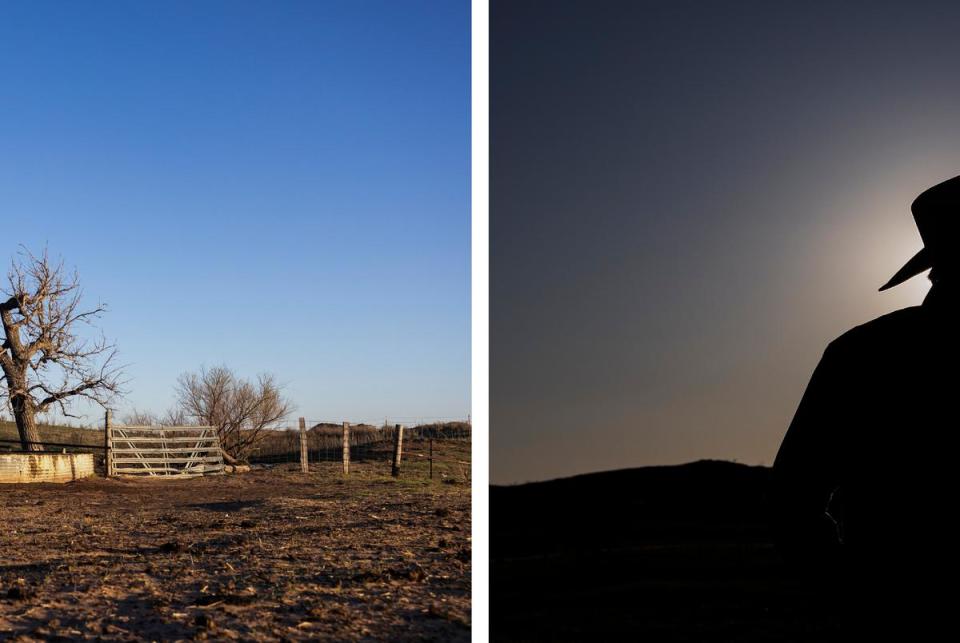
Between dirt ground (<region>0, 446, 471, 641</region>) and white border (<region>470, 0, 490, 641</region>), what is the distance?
408 millimetres

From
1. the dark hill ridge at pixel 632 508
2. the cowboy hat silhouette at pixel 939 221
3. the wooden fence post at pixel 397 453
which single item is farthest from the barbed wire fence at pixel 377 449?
the cowboy hat silhouette at pixel 939 221

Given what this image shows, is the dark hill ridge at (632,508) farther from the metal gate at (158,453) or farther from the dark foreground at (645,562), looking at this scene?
the metal gate at (158,453)

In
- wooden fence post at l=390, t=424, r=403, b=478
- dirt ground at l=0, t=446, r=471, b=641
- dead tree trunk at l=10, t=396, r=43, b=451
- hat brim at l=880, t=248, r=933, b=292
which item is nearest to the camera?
hat brim at l=880, t=248, r=933, b=292

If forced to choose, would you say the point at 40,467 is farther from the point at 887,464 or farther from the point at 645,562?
the point at 887,464

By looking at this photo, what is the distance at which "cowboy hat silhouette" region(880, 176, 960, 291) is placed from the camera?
3.27 ft

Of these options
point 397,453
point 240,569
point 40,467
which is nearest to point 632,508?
point 240,569

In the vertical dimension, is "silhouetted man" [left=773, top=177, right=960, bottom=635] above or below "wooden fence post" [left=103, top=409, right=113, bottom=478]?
above

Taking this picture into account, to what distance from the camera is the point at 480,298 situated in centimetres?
249

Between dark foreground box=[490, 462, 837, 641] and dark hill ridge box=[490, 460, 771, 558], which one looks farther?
dark hill ridge box=[490, 460, 771, 558]

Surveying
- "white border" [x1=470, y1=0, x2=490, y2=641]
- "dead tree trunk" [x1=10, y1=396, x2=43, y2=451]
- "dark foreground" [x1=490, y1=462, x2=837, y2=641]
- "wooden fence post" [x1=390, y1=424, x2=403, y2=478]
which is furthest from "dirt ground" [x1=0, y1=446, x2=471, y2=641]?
"dead tree trunk" [x1=10, y1=396, x2=43, y2=451]

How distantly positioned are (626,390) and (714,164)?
815mm

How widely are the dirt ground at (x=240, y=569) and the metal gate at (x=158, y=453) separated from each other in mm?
3303

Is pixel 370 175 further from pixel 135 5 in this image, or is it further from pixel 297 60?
pixel 135 5

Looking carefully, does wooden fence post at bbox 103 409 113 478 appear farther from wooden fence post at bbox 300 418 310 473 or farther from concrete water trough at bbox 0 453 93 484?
wooden fence post at bbox 300 418 310 473
